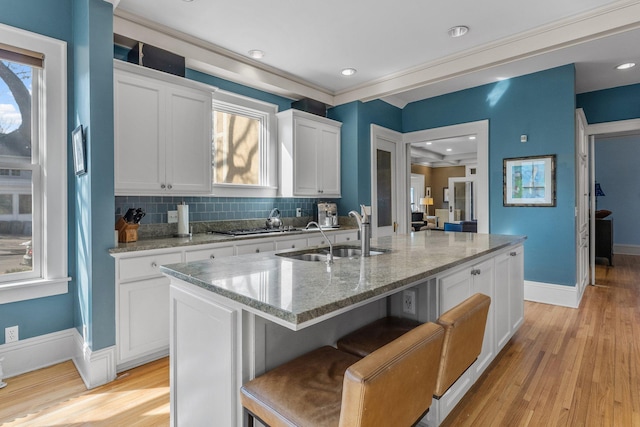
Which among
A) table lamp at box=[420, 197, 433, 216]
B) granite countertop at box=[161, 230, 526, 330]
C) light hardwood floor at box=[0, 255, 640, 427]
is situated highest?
table lamp at box=[420, 197, 433, 216]

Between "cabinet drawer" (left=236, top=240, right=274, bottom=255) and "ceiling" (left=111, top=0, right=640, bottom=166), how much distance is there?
71.6 inches

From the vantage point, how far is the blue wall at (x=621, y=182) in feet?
23.7

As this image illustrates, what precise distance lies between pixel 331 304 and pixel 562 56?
409 cm

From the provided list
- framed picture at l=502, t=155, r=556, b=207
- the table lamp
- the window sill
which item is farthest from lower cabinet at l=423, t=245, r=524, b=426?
the table lamp

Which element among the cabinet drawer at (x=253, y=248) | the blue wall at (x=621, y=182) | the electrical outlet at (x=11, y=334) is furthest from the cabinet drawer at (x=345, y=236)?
the blue wall at (x=621, y=182)

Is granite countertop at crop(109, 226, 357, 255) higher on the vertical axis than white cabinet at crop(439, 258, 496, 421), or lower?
higher

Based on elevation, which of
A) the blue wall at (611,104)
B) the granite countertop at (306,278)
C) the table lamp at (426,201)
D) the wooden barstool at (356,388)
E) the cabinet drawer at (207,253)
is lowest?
the wooden barstool at (356,388)

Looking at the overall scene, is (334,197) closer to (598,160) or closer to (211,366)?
(211,366)

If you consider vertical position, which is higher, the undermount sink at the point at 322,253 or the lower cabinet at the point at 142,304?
the undermount sink at the point at 322,253

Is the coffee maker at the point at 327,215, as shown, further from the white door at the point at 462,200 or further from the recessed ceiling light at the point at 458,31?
the white door at the point at 462,200

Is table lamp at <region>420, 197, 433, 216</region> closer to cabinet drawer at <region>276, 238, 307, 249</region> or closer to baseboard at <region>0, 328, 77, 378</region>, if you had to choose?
cabinet drawer at <region>276, 238, 307, 249</region>

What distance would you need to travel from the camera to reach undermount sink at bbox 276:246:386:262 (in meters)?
2.09

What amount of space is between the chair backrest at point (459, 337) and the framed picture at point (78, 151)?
252 cm

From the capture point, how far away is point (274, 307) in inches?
40.3
